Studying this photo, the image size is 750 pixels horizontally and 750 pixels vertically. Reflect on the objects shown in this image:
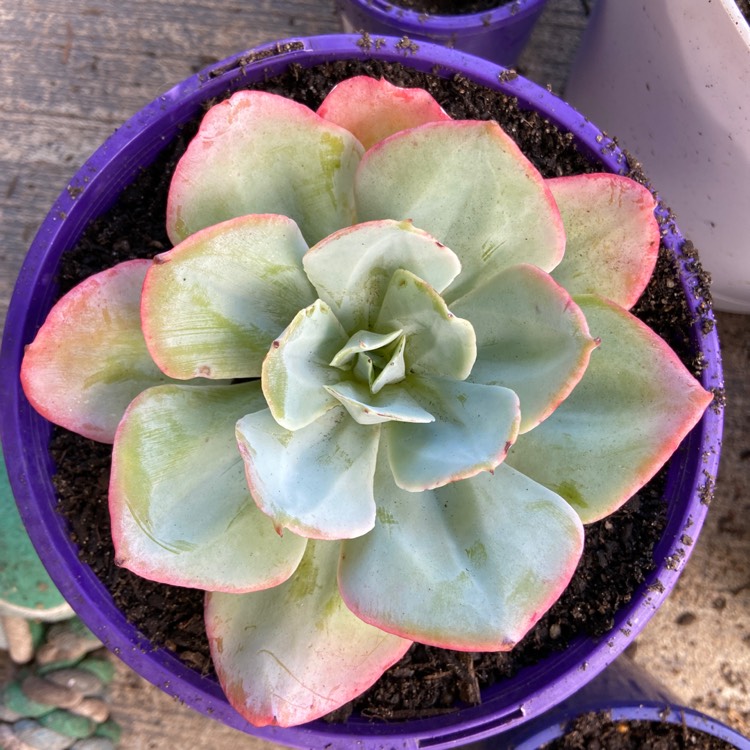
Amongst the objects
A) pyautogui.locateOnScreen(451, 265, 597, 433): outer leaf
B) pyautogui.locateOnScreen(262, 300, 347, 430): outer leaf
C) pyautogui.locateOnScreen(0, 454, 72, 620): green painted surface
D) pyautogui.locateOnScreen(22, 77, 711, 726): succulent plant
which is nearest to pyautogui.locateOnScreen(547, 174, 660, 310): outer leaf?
pyautogui.locateOnScreen(22, 77, 711, 726): succulent plant

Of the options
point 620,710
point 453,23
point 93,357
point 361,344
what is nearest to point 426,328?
point 361,344

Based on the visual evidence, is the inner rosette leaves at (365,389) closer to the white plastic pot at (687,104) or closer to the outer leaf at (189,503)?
the outer leaf at (189,503)

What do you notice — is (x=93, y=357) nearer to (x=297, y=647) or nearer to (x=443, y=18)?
(x=297, y=647)

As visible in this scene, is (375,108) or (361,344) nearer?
(361,344)

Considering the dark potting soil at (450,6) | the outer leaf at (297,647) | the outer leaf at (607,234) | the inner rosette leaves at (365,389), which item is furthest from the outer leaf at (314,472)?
the dark potting soil at (450,6)

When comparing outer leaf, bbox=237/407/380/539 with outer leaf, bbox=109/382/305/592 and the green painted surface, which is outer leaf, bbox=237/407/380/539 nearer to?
outer leaf, bbox=109/382/305/592

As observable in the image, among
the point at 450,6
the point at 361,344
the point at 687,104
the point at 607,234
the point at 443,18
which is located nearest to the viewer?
the point at 361,344
